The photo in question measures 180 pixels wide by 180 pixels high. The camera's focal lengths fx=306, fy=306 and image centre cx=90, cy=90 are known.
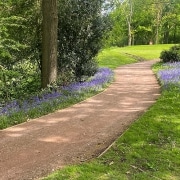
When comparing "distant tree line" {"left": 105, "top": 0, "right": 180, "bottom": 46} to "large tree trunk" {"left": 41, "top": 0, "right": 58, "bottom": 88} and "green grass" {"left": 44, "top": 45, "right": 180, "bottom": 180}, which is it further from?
"green grass" {"left": 44, "top": 45, "right": 180, "bottom": 180}

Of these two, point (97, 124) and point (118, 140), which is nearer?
point (118, 140)

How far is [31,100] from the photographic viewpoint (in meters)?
9.41

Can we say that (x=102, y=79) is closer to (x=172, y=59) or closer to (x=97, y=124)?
(x=97, y=124)

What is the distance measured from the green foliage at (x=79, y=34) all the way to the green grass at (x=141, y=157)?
594 cm

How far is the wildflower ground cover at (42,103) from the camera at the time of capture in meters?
7.82

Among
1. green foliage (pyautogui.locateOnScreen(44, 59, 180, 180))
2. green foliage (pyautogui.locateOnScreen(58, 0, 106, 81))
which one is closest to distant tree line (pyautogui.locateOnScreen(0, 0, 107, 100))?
green foliage (pyautogui.locateOnScreen(58, 0, 106, 81))

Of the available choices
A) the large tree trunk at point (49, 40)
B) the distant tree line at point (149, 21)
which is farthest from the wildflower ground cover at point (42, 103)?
the distant tree line at point (149, 21)

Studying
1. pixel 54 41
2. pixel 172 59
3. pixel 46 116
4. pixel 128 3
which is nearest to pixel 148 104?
pixel 46 116

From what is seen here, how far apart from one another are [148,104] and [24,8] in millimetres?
6385

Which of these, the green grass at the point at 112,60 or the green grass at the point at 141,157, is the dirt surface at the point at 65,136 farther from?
the green grass at the point at 112,60

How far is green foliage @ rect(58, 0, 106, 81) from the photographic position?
12359mm

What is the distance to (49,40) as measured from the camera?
35.1 feet

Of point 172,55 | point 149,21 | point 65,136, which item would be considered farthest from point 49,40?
point 149,21

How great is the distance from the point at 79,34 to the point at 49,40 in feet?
7.84
